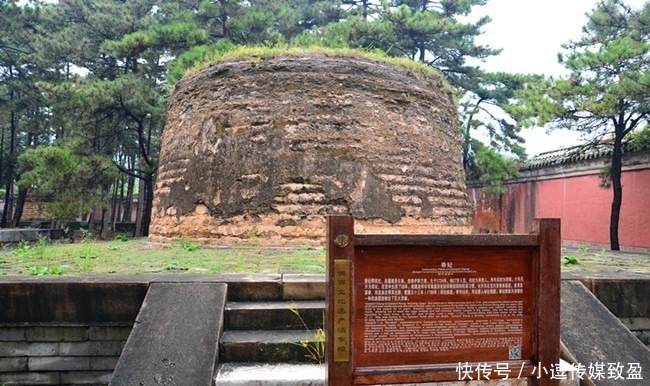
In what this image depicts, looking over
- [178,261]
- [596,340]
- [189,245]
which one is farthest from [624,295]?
[189,245]

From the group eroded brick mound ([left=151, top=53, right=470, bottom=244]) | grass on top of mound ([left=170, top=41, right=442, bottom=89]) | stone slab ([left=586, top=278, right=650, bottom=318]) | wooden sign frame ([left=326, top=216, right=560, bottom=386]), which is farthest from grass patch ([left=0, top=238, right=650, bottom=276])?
grass on top of mound ([left=170, top=41, right=442, bottom=89])

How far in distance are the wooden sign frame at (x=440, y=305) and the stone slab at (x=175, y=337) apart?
3.78 feet

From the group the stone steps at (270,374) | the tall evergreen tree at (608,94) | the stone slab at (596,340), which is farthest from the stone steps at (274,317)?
the tall evergreen tree at (608,94)

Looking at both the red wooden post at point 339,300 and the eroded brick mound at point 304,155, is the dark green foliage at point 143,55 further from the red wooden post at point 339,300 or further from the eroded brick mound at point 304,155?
the red wooden post at point 339,300

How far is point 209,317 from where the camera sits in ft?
10.4

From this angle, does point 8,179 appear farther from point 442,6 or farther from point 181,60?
point 442,6

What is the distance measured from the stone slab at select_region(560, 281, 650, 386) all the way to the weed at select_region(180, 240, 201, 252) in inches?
183

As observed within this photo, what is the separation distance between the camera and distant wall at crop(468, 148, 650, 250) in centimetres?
1121

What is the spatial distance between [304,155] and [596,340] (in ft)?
14.9

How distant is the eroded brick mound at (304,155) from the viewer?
22.3 ft

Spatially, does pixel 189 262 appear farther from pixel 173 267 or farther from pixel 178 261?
pixel 173 267

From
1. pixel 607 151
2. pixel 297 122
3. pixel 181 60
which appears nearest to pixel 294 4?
pixel 181 60

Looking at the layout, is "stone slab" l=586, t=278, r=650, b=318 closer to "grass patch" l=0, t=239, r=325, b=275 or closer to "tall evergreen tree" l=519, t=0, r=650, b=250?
"grass patch" l=0, t=239, r=325, b=275

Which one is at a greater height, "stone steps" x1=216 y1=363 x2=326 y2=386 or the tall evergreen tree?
the tall evergreen tree
